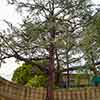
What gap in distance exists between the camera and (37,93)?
3.95 meters

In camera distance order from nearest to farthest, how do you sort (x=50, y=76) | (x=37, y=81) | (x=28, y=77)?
1. (x=50, y=76)
2. (x=37, y=81)
3. (x=28, y=77)

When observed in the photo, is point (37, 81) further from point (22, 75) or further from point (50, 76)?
point (50, 76)

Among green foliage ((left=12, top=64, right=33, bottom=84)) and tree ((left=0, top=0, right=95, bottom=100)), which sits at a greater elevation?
tree ((left=0, top=0, right=95, bottom=100))

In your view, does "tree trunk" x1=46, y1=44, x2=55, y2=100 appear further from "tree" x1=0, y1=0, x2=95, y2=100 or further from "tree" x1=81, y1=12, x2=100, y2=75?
"tree" x1=81, y1=12, x2=100, y2=75

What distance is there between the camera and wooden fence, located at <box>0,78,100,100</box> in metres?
3.84

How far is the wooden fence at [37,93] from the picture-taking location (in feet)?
12.6

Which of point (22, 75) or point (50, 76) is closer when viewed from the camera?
point (50, 76)

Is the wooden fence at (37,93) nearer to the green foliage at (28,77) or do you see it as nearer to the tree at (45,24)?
the tree at (45,24)

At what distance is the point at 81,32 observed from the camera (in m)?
3.50

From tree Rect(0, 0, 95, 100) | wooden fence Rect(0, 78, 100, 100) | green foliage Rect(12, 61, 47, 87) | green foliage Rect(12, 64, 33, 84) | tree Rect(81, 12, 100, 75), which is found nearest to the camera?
tree Rect(81, 12, 100, 75)

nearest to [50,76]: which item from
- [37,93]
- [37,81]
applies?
[37,93]

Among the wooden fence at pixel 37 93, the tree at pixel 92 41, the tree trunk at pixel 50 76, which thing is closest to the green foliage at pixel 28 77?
the wooden fence at pixel 37 93

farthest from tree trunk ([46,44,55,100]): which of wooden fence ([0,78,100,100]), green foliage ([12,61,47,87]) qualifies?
green foliage ([12,61,47,87])

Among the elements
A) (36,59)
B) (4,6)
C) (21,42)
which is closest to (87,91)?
(36,59)
